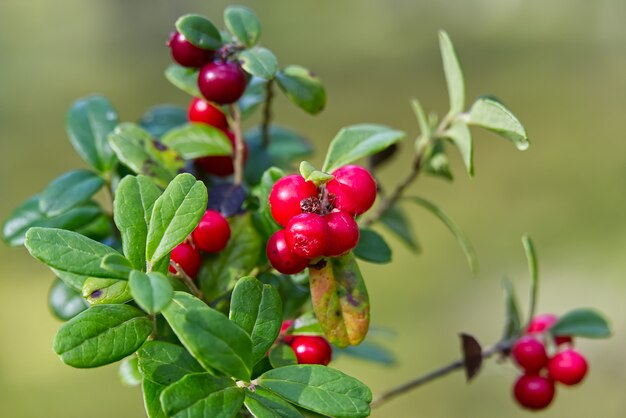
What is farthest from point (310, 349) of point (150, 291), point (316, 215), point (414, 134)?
point (414, 134)

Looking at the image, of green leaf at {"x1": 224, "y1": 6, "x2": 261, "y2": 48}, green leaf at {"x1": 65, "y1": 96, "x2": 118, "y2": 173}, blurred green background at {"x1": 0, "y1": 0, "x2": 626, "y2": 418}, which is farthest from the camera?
blurred green background at {"x1": 0, "y1": 0, "x2": 626, "y2": 418}

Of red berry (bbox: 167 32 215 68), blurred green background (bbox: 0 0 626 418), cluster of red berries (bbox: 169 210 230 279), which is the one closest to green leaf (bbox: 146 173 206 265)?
cluster of red berries (bbox: 169 210 230 279)

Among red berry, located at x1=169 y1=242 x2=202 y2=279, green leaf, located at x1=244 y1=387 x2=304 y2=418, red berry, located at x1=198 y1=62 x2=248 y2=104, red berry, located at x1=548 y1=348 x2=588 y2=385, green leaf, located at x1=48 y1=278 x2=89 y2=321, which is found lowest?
red berry, located at x1=548 y1=348 x2=588 y2=385

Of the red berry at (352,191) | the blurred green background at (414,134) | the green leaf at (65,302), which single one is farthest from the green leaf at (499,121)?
the blurred green background at (414,134)

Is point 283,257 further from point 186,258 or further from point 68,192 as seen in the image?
point 68,192

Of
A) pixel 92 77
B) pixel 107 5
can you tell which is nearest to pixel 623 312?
pixel 92 77

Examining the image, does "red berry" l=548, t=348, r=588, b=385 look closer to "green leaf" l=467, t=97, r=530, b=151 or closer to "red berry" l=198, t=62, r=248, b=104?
"green leaf" l=467, t=97, r=530, b=151

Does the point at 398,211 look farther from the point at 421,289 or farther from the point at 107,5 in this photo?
the point at 107,5
